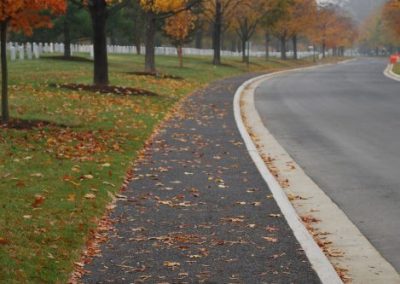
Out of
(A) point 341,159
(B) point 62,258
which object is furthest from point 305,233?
(A) point 341,159

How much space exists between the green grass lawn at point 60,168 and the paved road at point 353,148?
2845 millimetres

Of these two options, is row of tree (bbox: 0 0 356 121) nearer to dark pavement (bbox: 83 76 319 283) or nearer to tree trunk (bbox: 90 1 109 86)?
tree trunk (bbox: 90 1 109 86)

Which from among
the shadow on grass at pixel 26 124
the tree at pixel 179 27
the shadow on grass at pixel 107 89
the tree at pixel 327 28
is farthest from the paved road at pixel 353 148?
the tree at pixel 327 28

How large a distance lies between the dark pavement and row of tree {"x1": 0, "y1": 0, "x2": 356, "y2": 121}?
3955 mm

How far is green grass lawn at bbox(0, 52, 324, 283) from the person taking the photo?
6.14 meters

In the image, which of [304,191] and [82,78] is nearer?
[304,191]

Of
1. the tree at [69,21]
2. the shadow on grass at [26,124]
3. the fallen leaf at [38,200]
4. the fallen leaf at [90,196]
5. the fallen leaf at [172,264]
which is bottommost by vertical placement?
the fallen leaf at [172,264]

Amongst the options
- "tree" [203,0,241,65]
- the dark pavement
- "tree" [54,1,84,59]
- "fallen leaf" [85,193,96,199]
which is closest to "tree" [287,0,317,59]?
"tree" [203,0,241,65]

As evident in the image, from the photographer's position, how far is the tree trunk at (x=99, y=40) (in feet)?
77.1

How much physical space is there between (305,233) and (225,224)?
0.88m

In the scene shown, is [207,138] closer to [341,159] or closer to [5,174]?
[341,159]

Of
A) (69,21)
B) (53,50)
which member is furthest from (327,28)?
(69,21)

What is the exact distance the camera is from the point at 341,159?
11820 mm

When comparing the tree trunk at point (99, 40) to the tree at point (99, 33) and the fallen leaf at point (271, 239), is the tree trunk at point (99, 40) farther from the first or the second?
the fallen leaf at point (271, 239)
